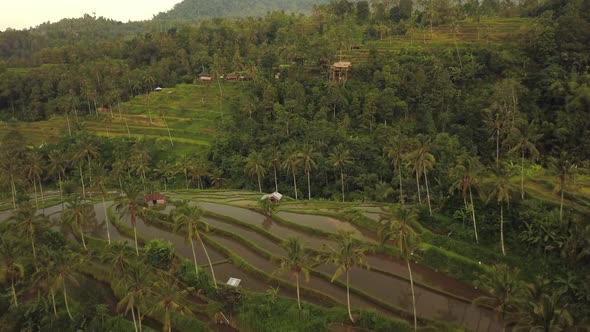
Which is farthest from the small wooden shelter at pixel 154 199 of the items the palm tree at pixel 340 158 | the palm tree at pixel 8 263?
the palm tree at pixel 340 158

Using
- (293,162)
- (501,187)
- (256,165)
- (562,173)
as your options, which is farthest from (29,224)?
Result: (562,173)

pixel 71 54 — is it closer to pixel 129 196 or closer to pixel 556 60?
pixel 129 196

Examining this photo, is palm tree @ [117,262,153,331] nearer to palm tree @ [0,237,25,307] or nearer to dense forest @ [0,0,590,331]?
dense forest @ [0,0,590,331]

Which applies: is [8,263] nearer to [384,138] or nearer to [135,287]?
[135,287]

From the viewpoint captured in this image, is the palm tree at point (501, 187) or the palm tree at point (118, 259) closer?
the palm tree at point (118, 259)

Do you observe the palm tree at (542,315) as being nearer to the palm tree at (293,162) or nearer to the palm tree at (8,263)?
the palm tree at (293,162)

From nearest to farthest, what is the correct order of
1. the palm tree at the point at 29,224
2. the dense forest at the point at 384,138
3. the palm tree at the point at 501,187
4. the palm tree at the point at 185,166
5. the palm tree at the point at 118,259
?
the palm tree at the point at 118,259
the dense forest at the point at 384,138
the palm tree at the point at 501,187
the palm tree at the point at 29,224
the palm tree at the point at 185,166

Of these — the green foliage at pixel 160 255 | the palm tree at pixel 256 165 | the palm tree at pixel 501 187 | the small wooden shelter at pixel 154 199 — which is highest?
the palm tree at pixel 501 187
